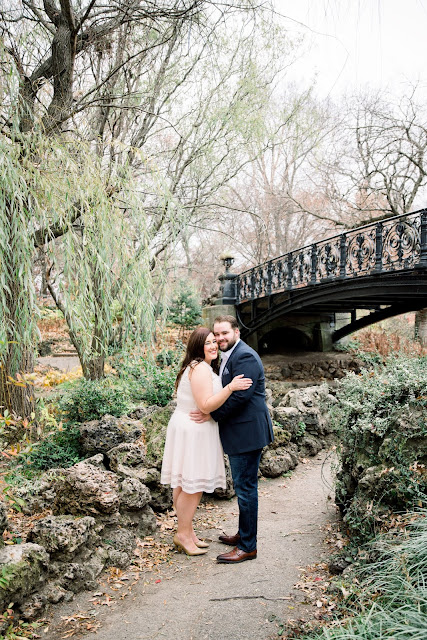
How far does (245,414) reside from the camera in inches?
135

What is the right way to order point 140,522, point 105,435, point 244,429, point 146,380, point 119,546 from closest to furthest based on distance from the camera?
point 244,429, point 119,546, point 140,522, point 105,435, point 146,380

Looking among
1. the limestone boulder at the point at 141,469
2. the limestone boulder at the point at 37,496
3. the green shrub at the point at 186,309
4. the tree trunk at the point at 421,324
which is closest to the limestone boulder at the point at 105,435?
the limestone boulder at the point at 141,469

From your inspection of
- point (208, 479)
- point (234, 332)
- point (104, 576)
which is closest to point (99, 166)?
point (234, 332)

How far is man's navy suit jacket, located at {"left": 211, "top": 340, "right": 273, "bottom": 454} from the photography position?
339 cm

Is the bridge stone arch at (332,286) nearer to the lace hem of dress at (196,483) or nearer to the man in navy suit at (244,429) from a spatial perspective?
the man in navy suit at (244,429)

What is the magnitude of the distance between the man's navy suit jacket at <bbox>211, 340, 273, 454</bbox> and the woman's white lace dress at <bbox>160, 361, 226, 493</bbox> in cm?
11

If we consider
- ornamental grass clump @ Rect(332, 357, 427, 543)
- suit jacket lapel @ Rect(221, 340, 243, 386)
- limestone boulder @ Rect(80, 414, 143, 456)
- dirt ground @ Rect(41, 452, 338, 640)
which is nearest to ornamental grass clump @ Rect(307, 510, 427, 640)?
ornamental grass clump @ Rect(332, 357, 427, 543)

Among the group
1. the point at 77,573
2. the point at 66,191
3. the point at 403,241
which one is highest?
the point at 403,241

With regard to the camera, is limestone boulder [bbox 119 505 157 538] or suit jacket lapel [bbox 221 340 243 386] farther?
limestone boulder [bbox 119 505 157 538]

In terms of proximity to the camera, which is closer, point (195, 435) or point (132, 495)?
point (195, 435)

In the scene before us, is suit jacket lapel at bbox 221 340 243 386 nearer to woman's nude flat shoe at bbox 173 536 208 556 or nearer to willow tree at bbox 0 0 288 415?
willow tree at bbox 0 0 288 415

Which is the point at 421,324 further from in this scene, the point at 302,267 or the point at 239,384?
the point at 239,384

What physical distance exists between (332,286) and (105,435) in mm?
7763

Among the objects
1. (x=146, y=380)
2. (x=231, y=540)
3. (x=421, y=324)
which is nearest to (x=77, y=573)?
(x=231, y=540)
